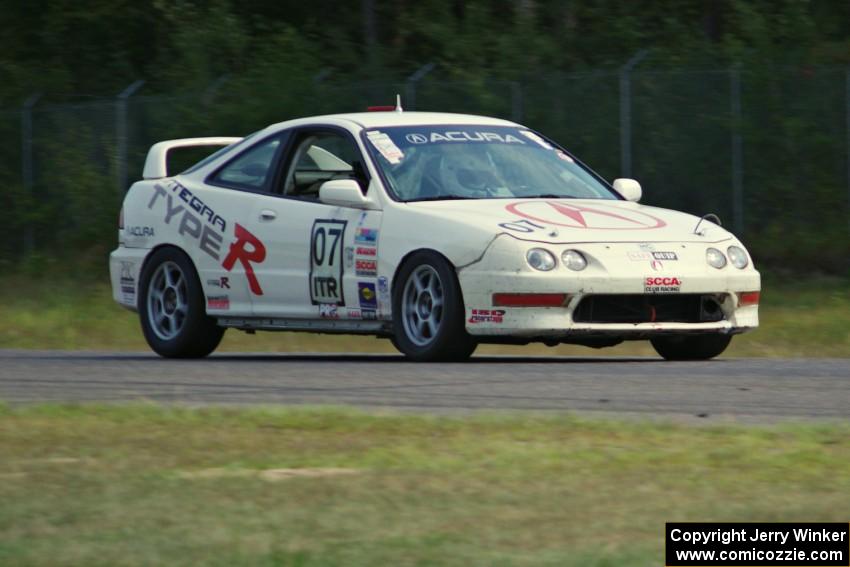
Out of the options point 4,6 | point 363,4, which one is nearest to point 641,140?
point 363,4

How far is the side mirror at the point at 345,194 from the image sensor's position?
11078 millimetres

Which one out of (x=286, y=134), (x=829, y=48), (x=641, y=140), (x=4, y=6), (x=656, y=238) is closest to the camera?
(x=656, y=238)

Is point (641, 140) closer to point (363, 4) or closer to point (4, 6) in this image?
point (363, 4)

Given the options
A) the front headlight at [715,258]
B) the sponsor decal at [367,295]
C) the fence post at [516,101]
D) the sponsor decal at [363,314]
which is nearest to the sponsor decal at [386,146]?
the sponsor decal at [367,295]

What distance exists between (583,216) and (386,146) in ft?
4.70

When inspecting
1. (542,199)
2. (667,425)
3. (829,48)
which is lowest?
(667,425)

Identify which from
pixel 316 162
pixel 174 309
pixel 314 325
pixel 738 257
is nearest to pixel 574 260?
pixel 738 257

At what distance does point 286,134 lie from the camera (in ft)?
39.7

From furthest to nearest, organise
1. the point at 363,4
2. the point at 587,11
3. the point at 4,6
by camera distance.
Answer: the point at 4,6 < the point at 363,4 < the point at 587,11

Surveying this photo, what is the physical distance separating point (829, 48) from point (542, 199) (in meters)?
11.7

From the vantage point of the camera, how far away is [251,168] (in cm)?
1217

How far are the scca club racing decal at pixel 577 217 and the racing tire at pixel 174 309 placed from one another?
7.84ft

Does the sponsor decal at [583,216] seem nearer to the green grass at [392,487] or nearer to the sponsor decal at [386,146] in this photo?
the sponsor decal at [386,146]

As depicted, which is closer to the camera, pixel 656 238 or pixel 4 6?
pixel 656 238
